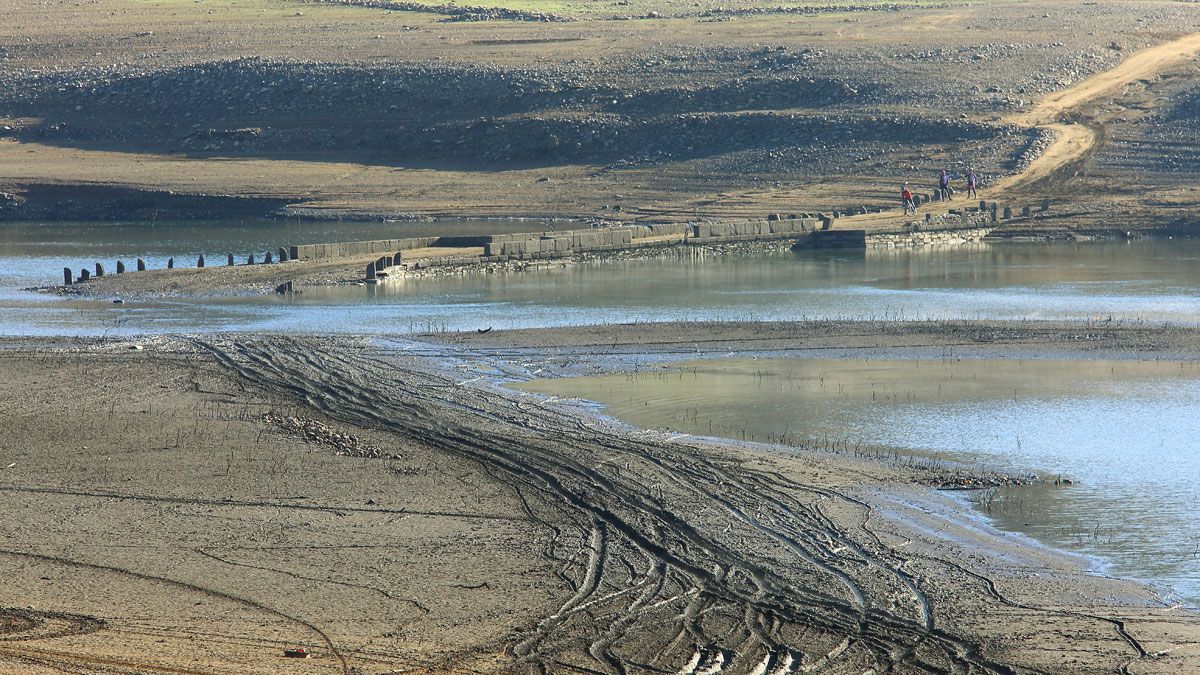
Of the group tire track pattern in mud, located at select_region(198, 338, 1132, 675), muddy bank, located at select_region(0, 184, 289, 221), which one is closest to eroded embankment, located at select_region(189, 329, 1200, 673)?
tire track pattern in mud, located at select_region(198, 338, 1132, 675)

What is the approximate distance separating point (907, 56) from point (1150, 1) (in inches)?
1024

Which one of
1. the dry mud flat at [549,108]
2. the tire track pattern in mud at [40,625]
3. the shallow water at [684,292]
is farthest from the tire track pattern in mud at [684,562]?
the dry mud flat at [549,108]

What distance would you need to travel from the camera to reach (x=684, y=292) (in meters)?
35.5

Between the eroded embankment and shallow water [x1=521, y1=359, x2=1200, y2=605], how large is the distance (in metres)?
1.62

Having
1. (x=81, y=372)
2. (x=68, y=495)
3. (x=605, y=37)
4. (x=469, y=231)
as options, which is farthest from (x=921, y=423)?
(x=605, y=37)

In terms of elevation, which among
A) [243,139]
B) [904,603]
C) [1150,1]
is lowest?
[904,603]

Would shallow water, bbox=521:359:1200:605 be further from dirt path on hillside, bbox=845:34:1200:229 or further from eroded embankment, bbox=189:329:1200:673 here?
dirt path on hillside, bbox=845:34:1200:229

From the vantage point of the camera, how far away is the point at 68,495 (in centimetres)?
1511

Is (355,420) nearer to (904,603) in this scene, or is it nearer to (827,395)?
(827,395)

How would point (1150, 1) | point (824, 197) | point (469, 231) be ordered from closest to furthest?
point (469, 231)
point (824, 197)
point (1150, 1)

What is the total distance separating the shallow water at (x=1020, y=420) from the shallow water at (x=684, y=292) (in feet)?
20.6

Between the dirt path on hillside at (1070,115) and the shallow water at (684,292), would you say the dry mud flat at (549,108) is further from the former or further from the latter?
the shallow water at (684,292)

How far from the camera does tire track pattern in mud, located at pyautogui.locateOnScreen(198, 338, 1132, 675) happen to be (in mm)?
10867

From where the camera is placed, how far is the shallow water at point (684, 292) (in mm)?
30328
